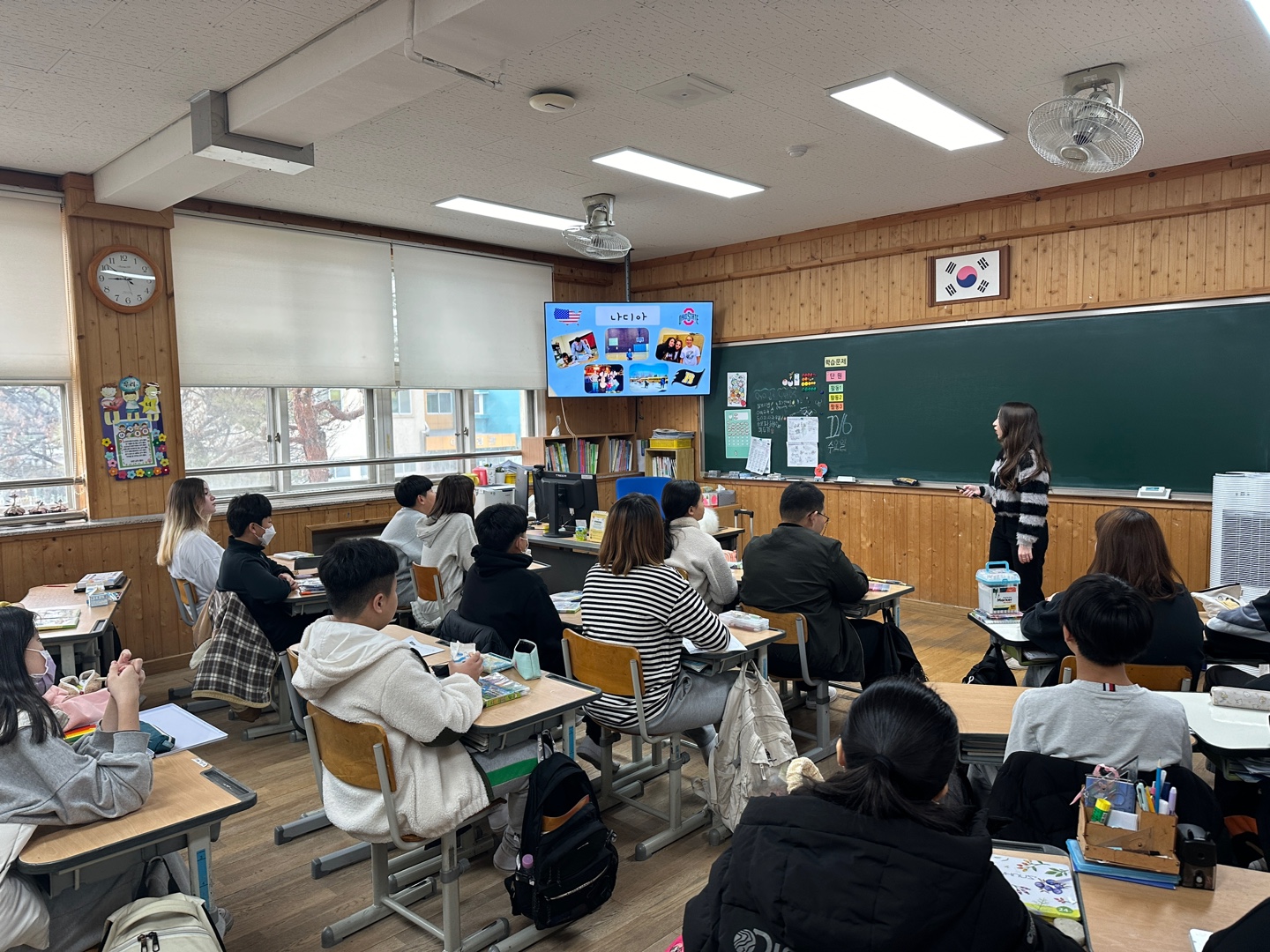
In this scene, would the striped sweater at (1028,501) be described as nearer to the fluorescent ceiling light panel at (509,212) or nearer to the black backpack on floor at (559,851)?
the black backpack on floor at (559,851)

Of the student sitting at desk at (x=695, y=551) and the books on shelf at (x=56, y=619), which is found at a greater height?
the student sitting at desk at (x=695, y=551)

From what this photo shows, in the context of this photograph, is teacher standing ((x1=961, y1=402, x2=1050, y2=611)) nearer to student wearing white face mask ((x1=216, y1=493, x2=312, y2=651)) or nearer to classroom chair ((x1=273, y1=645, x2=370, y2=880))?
classroom chair ((x1=273, y1=645, x2=370, y2=880))

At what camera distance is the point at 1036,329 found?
5883mm

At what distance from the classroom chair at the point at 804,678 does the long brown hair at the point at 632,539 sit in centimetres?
80

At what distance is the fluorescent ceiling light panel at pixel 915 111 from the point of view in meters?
3.86

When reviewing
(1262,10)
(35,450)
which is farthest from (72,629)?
(1262,10)

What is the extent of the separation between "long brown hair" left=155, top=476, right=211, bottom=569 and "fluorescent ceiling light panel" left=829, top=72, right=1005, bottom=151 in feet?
13.0

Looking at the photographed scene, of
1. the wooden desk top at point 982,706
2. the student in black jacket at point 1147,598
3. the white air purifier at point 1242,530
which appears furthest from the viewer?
the white air purifier at point 1242,530

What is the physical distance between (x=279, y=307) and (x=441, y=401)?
1634 mm

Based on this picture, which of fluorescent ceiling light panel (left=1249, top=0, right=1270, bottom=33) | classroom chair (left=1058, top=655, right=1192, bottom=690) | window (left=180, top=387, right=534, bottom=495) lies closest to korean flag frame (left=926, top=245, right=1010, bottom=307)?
fluorescent ceiling light panel (left=1249, top=0, right=1270, bottom=33)

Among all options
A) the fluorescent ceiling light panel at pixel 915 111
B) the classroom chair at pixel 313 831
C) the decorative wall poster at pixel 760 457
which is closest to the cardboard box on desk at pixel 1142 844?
the classroom chair at pixel 313 831

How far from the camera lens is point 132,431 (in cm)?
530

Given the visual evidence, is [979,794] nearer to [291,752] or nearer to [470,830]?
[470,830]

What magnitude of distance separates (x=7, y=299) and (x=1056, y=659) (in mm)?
5895
